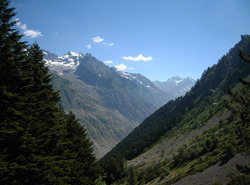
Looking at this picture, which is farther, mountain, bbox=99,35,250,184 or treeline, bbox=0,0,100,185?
mountain, bbox=99,35,250,184

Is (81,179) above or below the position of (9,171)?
below

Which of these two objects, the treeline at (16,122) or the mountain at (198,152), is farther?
the mountain at (198,152)

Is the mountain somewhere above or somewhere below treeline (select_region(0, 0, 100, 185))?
below

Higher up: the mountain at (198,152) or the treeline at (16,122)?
the treeline at (16,122)

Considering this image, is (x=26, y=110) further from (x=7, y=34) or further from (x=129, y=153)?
(x=129, y=153)

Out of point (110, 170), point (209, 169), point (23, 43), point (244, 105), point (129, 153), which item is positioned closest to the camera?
point (23, 43)

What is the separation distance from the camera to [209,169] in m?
33.3

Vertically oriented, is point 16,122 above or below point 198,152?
above

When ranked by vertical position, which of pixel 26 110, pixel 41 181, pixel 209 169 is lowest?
pixel 209 169

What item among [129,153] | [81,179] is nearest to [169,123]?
[129,153]

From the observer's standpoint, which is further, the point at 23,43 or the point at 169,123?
the point at 169,123

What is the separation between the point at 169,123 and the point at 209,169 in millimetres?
130701

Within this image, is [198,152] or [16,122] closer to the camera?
[16,122]

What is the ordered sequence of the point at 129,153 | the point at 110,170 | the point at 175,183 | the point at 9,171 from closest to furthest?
1. the point at 9,171
2. the point at 175,183
3. the point at 110,170
4. the point at 129,153
